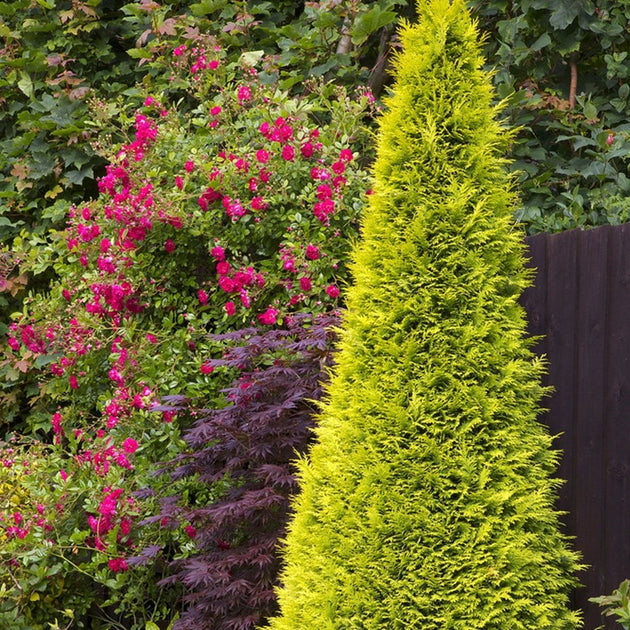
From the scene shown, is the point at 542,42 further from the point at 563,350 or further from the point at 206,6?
the point at 206,6

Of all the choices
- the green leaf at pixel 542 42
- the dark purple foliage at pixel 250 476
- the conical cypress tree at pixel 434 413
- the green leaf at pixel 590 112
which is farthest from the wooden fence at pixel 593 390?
the green leaf at pixel 542 42

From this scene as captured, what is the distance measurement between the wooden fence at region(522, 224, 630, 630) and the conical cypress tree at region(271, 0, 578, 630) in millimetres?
341

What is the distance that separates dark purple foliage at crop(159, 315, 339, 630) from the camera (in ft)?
11.5

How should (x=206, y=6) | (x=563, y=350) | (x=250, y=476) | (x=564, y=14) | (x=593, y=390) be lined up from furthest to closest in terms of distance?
(x=206, y=6) < (x=564, y=14) < (x=250, y=476) < (x=563, y=350) < (x=593, y=390)

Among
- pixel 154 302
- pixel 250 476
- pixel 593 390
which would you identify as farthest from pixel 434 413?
pixel 154 302

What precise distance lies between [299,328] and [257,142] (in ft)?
5.17

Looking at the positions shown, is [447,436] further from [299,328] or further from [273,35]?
[273,35]

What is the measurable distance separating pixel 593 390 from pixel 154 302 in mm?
2917

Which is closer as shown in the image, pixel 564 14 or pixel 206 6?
pixel 564 14

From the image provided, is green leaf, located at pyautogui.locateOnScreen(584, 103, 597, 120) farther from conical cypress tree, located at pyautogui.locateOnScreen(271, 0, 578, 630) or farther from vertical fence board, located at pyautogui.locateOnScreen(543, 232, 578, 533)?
conical cypress tree, located at pyautogui.locateOnScreen(271, 0, 578, 630)

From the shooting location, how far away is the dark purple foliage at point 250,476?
3.51 meters

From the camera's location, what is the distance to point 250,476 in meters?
3.89

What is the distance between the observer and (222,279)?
4703mm

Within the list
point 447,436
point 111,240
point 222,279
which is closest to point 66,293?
point 111,240
